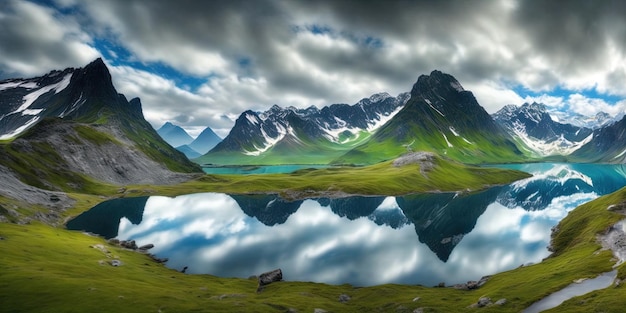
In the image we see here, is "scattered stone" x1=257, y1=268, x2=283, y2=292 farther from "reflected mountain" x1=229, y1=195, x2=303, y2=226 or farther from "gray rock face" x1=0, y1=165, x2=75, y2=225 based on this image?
"gray rock face" x1=0, y1=165, x2=75, y2=225

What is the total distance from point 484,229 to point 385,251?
163 ft

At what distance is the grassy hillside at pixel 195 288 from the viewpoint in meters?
42.5

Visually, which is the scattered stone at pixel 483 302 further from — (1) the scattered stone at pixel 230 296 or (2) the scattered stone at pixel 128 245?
(2) the scattered stone at pixel 128 245

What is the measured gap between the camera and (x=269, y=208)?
171375mm

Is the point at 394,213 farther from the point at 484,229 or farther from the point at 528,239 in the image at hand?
the point at 528,239

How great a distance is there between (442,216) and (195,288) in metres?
114

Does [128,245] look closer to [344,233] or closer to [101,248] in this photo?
[101,248]

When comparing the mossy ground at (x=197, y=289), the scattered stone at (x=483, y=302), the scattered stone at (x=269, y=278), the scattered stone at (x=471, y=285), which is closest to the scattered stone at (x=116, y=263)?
the mossy ground at (x=197, y=289)

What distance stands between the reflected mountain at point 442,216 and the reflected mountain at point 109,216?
10246cm

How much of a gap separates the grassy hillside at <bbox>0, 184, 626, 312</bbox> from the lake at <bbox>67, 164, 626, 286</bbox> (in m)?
11.0

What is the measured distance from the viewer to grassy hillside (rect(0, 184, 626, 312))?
1673 inches

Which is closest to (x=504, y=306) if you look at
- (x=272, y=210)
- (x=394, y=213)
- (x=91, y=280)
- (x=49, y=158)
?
(x=91, y=280)

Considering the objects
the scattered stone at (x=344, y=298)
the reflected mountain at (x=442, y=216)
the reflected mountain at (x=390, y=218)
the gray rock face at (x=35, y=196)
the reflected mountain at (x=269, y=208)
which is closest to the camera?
the scattered stone at (x=344, y=298)

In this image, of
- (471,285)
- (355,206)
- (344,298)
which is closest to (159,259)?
(344,298)
